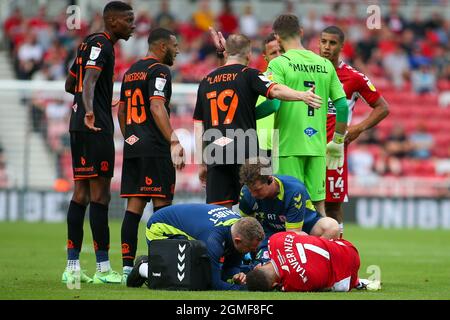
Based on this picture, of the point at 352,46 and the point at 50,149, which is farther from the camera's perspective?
the point at 352,46

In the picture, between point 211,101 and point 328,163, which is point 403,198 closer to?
point 328,163

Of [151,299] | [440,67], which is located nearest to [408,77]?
[440,67]

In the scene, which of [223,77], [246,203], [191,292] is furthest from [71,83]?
[191,292]

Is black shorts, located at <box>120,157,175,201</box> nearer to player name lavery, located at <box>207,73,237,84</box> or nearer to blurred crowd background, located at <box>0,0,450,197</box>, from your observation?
player name lavery, located at <box>207,73,237,84</box>

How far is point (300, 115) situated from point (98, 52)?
6.75ft

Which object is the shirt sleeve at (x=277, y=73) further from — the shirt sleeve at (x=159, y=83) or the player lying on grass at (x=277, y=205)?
the player lying on grass at (x=277, y=205)

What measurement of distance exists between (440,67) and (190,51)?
22.2 ft

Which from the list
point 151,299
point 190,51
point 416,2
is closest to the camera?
point 151,299

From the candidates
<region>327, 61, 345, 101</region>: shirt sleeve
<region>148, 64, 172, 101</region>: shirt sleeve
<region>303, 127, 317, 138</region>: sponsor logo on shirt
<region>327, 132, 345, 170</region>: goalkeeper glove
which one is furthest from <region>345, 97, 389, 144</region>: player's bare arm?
<region>148, 64, 172, 101</region>: shirt sleeve

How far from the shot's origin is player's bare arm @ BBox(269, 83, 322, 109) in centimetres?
912

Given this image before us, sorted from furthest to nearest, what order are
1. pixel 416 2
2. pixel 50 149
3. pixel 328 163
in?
1. pixel 416 2
2. pixel 50 149
3. pixel 328 163

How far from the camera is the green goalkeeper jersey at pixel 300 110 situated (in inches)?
400

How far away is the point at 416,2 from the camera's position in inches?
1158

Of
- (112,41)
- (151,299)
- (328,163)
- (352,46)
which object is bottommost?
(151,299)
